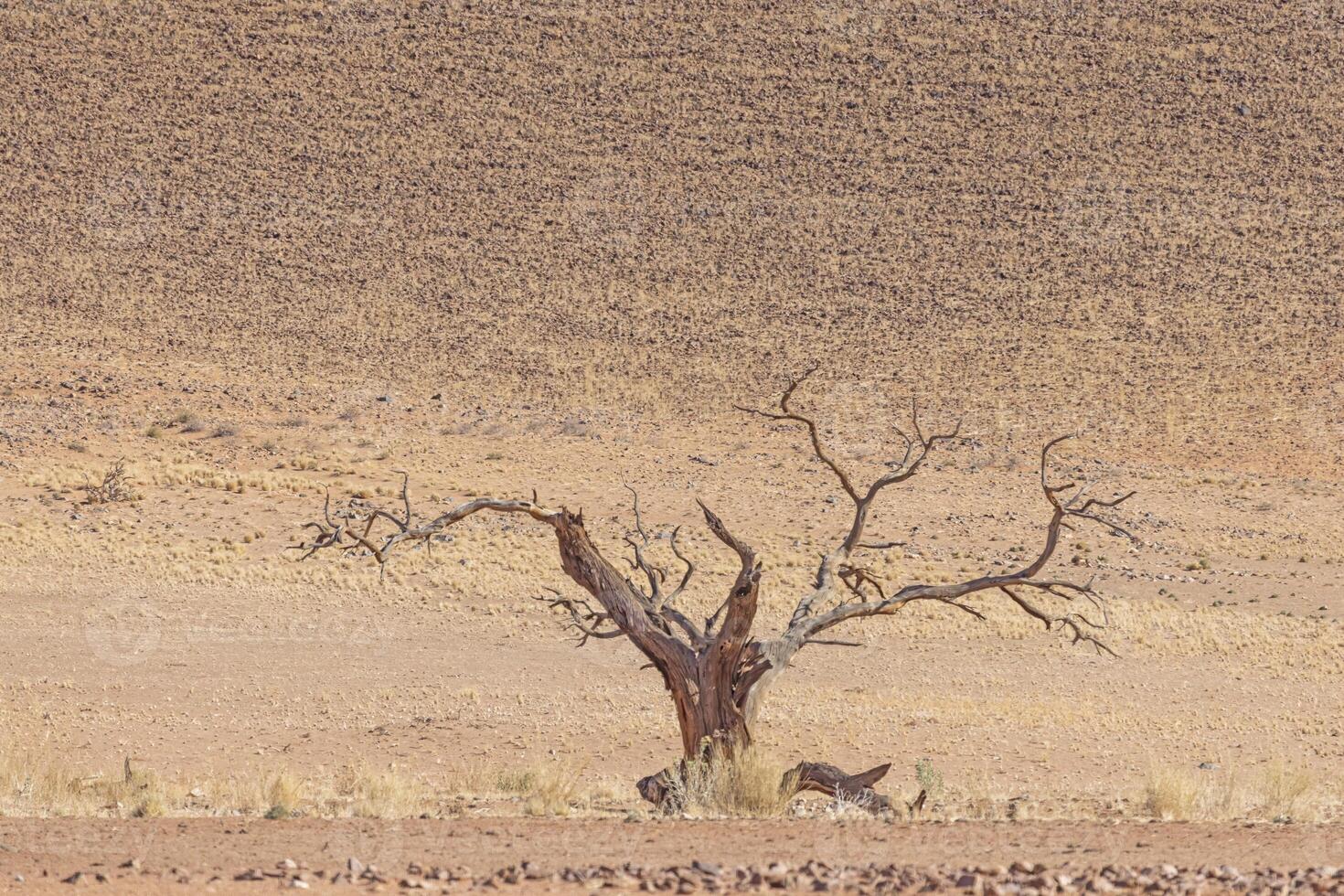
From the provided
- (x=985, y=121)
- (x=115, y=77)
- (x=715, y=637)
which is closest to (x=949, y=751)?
(x=715, y=637)

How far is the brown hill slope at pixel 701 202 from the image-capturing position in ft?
143

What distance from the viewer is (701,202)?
50.9m

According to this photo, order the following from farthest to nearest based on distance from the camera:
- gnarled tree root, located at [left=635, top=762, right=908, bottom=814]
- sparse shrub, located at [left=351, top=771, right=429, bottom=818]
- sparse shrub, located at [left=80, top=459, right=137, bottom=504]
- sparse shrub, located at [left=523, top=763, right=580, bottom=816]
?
sparse shrub, located at [left=80, top=459, right=137, bottom=504], gnarled tree root, located at [left=635, top=762, right=908, bottom=814], sparse shrub, located at [left=523, top=763, right=580, bottom=816], sparse shrub, located at [left=351, top=771, right=429, bottom=818]

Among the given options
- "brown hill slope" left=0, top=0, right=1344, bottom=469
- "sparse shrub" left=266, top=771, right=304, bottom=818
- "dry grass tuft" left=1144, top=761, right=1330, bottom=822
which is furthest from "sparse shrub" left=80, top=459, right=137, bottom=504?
"dry grass tuft" left=1144, top=761, right=1330, bottom=822

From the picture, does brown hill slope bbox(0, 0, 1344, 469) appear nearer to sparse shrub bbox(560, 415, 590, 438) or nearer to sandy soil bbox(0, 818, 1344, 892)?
sparse shrub bbox(560, 415, 590, 438)

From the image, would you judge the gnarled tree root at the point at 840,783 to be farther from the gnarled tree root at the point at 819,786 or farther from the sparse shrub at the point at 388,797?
the sparse shrub at the point at 388,797

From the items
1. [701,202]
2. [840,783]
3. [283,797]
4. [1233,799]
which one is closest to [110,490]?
[283,797]

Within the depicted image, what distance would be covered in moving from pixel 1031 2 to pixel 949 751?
48493 mm

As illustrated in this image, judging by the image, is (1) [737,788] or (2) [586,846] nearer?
(2) [586,846]

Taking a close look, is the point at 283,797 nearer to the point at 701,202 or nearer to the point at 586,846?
the point at 586,846

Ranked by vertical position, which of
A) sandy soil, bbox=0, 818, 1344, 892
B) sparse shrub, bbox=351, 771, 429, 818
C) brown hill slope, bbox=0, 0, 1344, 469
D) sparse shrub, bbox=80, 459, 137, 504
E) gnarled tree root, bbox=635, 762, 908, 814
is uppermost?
brown hill slope, bbox=0, 0, 1344, 469

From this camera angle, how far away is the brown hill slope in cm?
4356

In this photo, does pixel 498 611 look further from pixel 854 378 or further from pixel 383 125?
pixel 383 125

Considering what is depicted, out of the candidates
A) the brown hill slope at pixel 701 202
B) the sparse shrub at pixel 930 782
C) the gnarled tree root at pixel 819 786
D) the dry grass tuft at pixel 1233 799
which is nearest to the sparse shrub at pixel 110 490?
the brown hill slope at pixel 701 202
